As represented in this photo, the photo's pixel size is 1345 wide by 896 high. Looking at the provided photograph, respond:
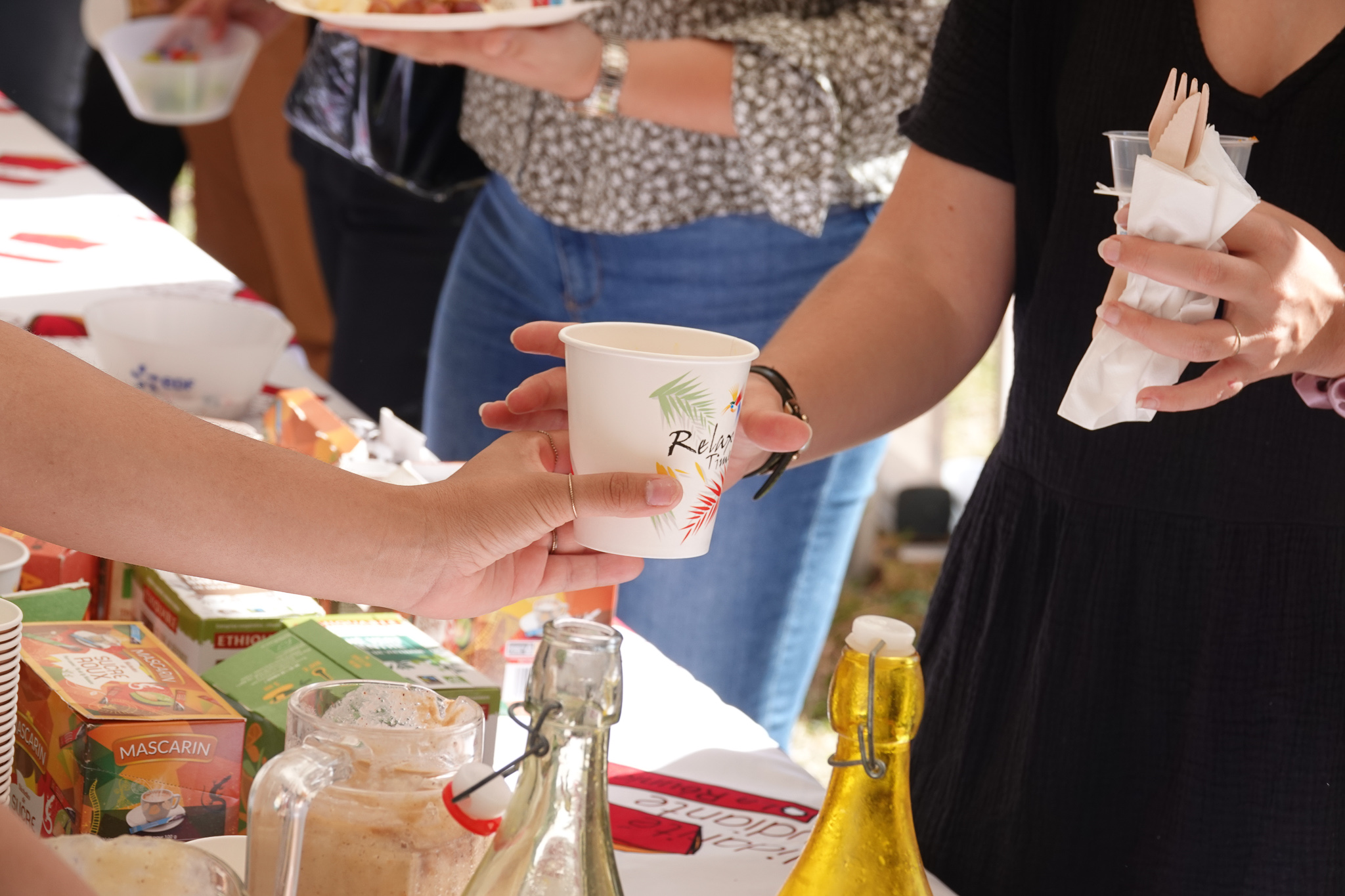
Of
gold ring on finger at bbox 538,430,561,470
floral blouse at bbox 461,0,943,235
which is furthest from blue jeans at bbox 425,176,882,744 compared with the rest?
gold ring on finger at bbox 538,430,561,470

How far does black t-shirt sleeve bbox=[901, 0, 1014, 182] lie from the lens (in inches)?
52.2

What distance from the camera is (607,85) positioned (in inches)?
76.4

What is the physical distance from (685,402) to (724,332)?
3.77 feet

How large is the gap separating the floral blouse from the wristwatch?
0.16ft

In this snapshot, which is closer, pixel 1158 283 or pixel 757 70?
pixel 1158 283

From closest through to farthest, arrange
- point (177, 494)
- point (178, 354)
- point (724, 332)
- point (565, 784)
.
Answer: point (565, 784) → point (177, 494) → point (178, 354) → point (724, 332)

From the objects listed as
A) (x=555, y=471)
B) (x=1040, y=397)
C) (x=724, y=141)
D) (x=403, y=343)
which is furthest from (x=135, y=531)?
(x=403, y=343)

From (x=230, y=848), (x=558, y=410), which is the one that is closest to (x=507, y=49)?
(x=558, y=410)

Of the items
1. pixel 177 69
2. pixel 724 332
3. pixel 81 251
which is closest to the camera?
pixel 724 332

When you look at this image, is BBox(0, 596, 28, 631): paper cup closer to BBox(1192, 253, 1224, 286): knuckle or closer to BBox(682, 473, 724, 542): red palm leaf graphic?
BBox(682, 473, 724, 542): red palm leaf graphic

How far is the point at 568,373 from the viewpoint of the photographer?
955 millimetres

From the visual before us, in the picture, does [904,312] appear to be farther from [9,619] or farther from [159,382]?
[159,382]

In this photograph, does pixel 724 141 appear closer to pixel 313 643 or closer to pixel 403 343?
pixel 313 643

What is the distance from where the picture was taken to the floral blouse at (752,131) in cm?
189
